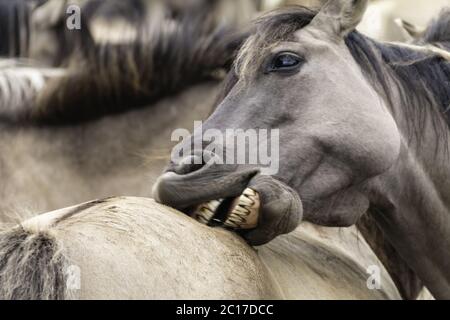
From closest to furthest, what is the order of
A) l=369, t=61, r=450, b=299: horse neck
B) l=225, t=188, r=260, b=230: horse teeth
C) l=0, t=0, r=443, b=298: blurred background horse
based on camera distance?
l=225, t=188, r=260, b=230: horse teeth
l=369, t=61, r=450, b=299: horse neck
l=0, t=0, r=443, b=298: blurred background horse

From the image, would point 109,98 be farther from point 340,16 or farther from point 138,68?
point 340,16

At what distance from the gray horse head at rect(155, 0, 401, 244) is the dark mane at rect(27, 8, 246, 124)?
158 centimetres

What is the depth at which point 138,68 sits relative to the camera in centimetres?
402

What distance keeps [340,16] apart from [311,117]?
1.23 feet

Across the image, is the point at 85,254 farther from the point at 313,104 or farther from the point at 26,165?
the point at 26,165

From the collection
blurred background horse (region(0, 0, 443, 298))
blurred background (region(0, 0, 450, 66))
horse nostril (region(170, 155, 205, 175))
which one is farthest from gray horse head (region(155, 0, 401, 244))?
blurred background horse (region(0, 0, 443, 298))

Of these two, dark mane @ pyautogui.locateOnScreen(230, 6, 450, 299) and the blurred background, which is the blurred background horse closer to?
the blurred background

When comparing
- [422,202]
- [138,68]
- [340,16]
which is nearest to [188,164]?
[340,16]

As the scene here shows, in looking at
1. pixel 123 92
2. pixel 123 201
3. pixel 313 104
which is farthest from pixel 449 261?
pixel 123 92

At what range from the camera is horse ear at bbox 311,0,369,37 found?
7.82 ft

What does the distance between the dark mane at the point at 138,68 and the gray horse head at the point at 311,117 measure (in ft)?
5.17

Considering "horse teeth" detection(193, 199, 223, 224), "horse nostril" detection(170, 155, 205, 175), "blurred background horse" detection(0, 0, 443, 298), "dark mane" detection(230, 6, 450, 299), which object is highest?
"dark mane" detection(230, 6, 450, 299)

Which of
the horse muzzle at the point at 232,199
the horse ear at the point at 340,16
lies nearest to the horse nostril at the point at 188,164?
the horse muzzle at the point at 232,199
